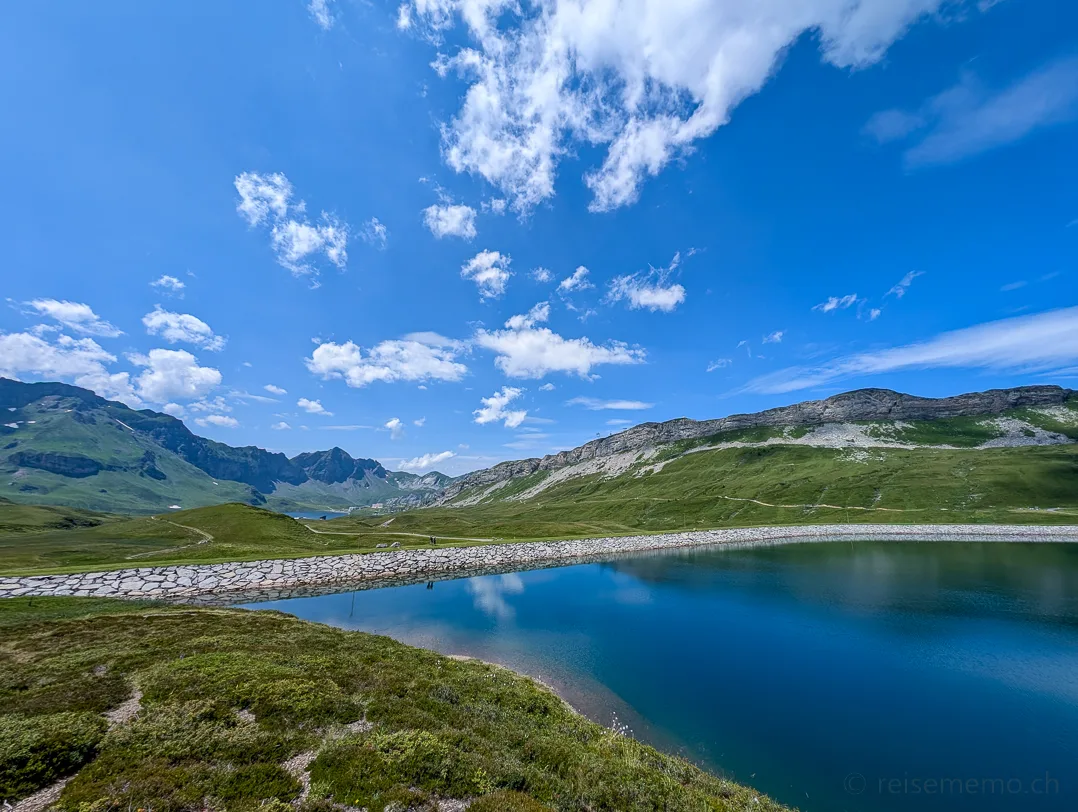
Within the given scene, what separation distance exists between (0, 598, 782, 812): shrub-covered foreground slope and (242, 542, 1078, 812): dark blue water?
25.8 ft

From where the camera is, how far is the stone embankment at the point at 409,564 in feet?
158

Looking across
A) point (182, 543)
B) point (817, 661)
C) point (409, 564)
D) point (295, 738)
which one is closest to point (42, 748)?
point (295, 738)

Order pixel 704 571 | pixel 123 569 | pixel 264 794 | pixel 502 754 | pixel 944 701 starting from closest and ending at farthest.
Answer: pixel 264 794 < pixel 502 754 < pixel 944 701 < pixel 123 569 < pixel 704 571

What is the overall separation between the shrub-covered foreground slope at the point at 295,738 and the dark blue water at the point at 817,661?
25.8 ft

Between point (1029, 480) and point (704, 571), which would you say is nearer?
point (704, 571)

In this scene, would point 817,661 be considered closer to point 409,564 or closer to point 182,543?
point 409,564

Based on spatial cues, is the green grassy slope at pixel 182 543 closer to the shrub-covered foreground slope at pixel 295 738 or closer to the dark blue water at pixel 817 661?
the dark blue water at pixel 817 661

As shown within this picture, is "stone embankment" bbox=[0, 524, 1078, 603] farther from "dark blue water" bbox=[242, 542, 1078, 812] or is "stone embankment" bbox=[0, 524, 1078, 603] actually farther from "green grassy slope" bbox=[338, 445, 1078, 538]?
"green grassy slope" bbox=[338, 445, 1078, 538]

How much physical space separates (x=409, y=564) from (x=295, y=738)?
59825 millimetres

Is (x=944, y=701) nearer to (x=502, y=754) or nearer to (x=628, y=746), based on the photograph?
(x=628, y=746)

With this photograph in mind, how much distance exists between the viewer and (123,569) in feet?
175

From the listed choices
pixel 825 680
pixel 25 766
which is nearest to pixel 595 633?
pixel 825 680

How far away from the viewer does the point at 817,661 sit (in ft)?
109

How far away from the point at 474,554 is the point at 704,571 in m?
41.3
